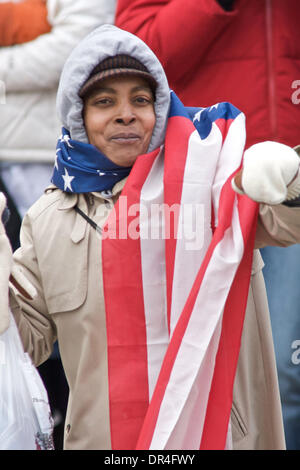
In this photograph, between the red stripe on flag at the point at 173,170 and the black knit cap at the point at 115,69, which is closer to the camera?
the red stripe on flag at the point at 173,170

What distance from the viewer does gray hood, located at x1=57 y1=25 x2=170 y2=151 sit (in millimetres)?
2924

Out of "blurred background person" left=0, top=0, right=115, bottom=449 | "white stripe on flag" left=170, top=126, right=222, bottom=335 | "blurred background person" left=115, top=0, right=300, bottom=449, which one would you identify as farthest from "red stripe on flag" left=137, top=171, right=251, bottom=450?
"blurred background person" left=0, top=0, right=115, bottom=449

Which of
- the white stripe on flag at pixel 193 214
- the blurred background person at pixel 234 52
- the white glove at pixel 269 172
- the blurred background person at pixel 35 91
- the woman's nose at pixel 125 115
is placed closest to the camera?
the white glove at pixel 269 172

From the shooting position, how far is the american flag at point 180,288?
250 cm

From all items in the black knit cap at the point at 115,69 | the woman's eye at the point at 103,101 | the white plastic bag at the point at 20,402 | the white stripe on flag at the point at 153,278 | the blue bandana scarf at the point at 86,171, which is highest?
the black knit cap at the point at 115,69

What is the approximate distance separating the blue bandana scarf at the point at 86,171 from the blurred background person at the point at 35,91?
0.79 metres

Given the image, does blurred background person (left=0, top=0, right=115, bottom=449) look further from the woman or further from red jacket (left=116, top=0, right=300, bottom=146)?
the woman

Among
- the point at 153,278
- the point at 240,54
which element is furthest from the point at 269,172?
the point at 240,54

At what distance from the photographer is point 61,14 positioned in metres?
3.64

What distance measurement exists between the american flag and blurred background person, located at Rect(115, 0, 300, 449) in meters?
0.47

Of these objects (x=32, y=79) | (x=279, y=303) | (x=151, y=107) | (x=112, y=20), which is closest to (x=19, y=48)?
(x=32, y=79)

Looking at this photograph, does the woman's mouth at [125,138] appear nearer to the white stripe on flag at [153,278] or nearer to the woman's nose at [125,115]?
the woman's nose at [125,115]

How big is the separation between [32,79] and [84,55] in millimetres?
799

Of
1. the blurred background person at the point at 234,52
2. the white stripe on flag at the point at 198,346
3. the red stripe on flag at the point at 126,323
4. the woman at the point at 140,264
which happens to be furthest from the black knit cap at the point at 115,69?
the white stripe on flag at the point at 198,346
